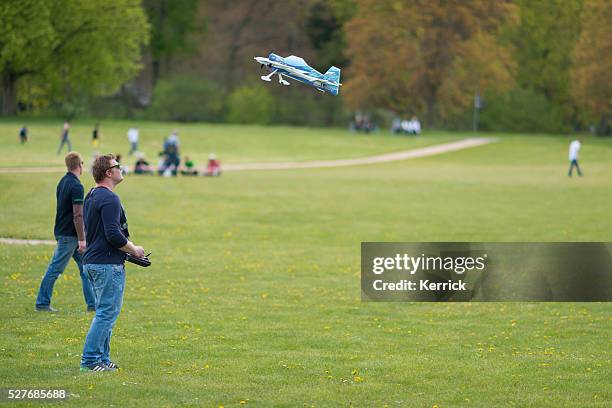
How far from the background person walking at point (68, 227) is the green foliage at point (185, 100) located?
278 feet

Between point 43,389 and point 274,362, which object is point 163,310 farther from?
point 43,389

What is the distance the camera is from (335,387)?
11.0 m

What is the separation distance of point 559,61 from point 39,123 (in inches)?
2155

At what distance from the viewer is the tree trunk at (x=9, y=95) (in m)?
85.9

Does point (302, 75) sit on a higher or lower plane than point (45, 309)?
higher

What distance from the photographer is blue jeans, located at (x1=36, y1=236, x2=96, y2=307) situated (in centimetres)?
1477

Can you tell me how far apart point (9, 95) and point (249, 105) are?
25.4 metres

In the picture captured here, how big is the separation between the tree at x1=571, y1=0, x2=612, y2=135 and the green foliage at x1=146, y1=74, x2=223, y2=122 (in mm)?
36574

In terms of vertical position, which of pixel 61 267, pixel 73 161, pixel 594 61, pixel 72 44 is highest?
pixel 72 44

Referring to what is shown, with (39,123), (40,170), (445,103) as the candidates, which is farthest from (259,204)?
(445,103)

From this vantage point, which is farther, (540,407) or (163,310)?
(163,310)

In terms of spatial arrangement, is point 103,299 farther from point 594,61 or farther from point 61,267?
point 594,61

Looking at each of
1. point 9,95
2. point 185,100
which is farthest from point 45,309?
point 185,100

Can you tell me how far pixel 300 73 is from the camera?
394 inches
